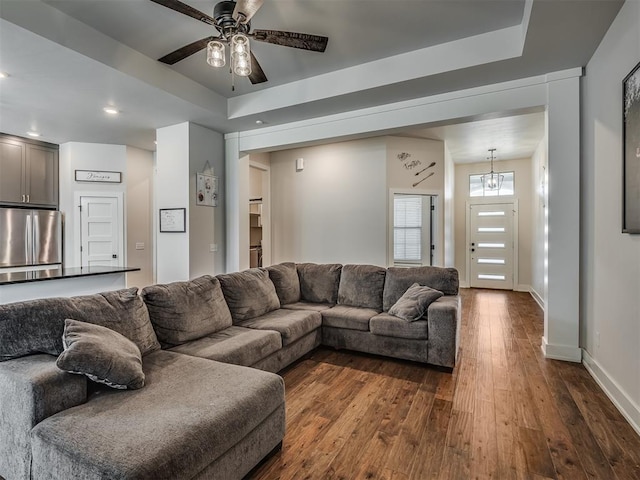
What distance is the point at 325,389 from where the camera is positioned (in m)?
2.69

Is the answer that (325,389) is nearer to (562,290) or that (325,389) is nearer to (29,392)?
(29,392)

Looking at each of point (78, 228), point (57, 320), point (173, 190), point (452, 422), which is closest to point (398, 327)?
point (452, 422)

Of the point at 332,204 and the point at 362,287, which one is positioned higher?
the point at 332,204

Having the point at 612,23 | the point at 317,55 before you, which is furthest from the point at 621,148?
the point at 317,55

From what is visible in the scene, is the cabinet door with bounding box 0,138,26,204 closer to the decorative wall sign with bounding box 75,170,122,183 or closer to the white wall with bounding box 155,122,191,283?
the decorative wall sign with bounding box 75,170,122,183

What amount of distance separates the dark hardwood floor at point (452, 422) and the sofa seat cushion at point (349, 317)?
0.32 m

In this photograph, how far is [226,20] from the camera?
229cm

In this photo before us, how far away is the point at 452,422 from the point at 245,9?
3041 mm

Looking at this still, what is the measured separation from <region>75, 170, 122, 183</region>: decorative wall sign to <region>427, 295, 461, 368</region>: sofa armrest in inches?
219

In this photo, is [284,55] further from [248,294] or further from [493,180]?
[493,180]

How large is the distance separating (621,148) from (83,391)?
3710 millimetres

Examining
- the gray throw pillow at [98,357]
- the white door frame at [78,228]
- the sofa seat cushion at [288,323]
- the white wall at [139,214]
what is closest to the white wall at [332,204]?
the white wall at [139,214]

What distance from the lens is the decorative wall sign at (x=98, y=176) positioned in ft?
18.2

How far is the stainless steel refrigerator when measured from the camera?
498cm
